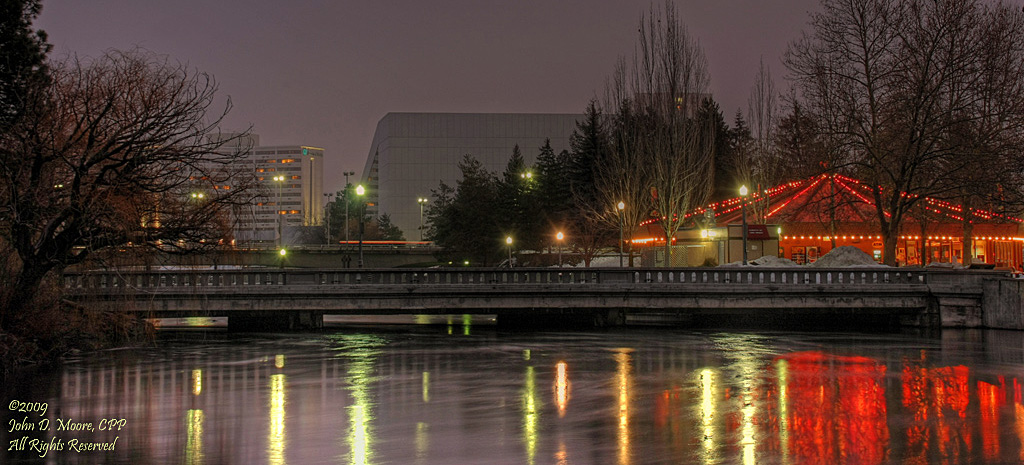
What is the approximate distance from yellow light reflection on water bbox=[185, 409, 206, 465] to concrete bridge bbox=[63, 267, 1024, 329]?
15.4 metres

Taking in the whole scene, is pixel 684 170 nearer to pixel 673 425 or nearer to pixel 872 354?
pixel 872 354

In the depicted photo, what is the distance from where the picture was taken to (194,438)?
13641 mm

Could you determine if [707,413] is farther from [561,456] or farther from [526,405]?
[561,456]

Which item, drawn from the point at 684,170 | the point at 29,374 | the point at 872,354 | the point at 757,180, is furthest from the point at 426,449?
the point at 757,180

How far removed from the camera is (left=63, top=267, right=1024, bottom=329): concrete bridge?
103 ft

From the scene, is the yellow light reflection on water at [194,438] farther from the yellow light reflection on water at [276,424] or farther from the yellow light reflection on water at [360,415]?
the yellow light reflection on water at [360,415]

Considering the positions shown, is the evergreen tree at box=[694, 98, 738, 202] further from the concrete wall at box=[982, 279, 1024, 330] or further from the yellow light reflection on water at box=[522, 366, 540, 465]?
the yellow light reflection on water at box=[522, 366, 540, 465]

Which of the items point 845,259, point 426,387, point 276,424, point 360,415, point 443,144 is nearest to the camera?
point 276,424

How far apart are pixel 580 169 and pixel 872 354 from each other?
55365 millimetres

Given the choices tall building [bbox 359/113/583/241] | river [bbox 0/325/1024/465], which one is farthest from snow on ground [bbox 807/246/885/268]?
tall building [bbox 359/113/583/241]

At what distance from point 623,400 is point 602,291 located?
1585cm

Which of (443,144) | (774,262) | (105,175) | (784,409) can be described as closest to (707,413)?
(784,409)

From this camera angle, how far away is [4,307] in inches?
858

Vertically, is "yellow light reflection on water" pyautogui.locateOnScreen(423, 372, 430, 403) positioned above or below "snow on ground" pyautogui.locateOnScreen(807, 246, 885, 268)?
below
